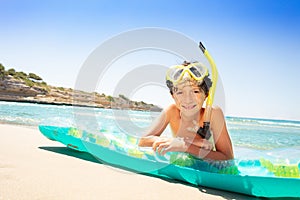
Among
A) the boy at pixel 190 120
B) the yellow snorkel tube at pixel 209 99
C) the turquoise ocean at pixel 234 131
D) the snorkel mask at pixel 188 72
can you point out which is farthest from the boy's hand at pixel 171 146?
the turquoise ocean at pixel 234 131

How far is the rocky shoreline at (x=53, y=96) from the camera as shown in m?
31.8

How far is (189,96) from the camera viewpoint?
2828 mm

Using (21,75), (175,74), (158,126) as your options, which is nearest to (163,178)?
(158,126)

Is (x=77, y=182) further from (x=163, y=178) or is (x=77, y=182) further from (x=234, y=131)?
(x=234, y=131)

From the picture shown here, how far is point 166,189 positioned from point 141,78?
12.2ft

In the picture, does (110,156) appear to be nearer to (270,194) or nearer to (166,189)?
(166,189)

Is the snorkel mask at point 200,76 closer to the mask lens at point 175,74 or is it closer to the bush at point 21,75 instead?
the mask lens at point 175,74

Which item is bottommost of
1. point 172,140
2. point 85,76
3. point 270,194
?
point 270,194

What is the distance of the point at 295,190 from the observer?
2.08 meters

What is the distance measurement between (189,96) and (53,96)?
37.3 metres

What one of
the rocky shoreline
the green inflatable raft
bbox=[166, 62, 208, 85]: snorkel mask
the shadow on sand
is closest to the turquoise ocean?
the green inflatable raft

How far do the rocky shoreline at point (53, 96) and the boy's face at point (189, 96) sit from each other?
83.1 ft

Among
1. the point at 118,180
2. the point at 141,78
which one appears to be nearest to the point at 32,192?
the point at 118,180

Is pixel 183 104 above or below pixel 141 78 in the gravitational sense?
below
